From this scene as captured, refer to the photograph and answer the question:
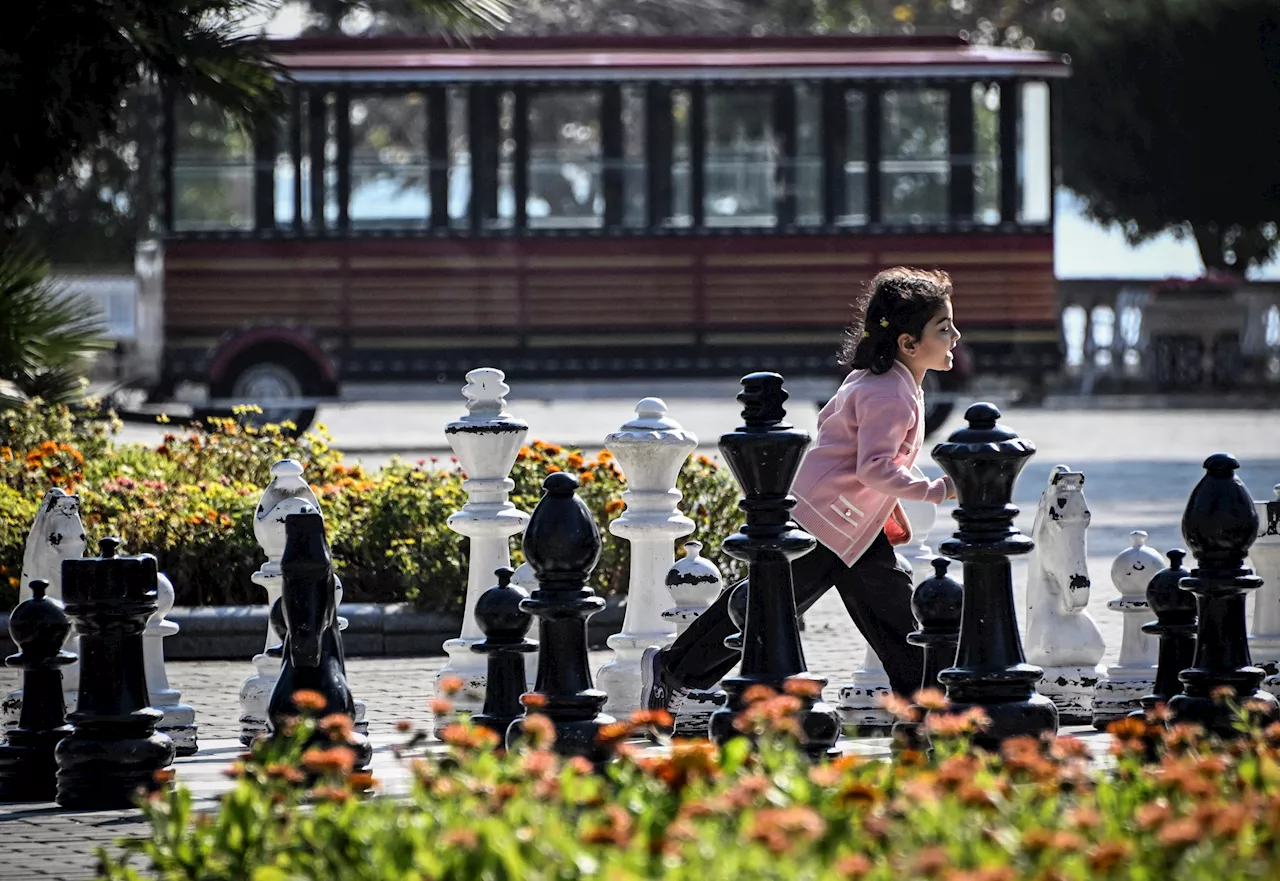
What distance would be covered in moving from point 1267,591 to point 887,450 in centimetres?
136

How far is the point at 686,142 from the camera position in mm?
19906

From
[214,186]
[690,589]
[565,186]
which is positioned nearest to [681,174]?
[565,186]

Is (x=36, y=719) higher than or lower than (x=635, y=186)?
lower

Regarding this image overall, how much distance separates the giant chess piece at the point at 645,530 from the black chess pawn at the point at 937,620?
1057mm

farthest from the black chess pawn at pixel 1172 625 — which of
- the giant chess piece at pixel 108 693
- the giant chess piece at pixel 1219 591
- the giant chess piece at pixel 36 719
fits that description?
the giant chess piece at pixel 36 719

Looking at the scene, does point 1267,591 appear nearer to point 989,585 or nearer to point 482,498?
point 989,585

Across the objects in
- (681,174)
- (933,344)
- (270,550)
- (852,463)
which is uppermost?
(681,174)

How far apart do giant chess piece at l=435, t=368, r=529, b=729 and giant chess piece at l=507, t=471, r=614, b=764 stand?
1.30 metres

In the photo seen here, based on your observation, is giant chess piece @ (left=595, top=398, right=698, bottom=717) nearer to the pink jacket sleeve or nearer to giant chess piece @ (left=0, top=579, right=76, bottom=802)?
the pink jacket sleeve

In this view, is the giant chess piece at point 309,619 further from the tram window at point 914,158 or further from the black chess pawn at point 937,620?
the tram window at point 914,158

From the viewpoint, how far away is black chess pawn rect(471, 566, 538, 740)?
5633 mm

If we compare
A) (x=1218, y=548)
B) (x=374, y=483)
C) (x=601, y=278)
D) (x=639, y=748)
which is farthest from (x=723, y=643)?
(x=601, y=278)

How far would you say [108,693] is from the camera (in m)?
5.56

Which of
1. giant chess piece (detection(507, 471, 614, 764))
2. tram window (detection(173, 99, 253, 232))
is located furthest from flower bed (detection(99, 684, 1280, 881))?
tram window (detection(173, 99, 253, 232))
